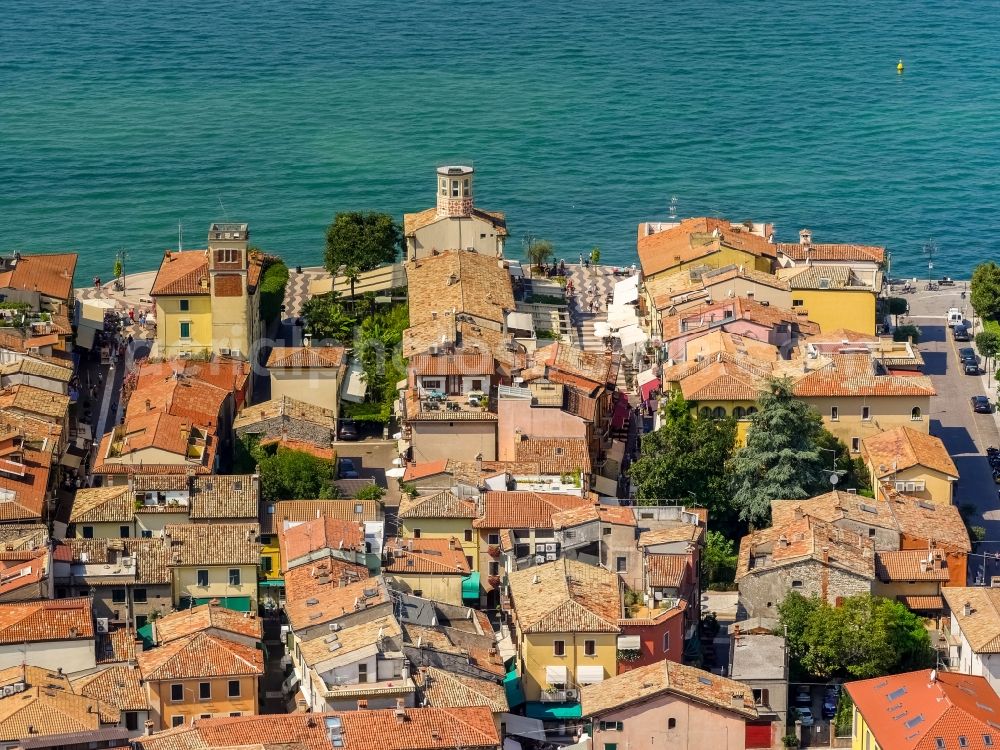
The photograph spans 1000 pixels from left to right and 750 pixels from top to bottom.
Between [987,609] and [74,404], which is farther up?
[74,404]

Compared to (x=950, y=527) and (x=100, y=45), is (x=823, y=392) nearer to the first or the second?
(x=950, y=527)

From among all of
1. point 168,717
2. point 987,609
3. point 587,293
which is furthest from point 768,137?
point 168,717

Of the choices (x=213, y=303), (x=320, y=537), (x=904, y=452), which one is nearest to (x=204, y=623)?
(x=320, y=537)

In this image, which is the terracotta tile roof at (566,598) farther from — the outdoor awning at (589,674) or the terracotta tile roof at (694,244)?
the terracotta tile roof at (694,244)

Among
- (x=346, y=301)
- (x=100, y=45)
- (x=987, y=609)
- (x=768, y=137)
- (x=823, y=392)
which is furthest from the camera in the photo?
(x=100, y=45)

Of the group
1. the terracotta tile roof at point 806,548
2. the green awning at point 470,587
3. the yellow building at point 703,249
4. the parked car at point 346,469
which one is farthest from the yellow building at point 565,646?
the yellow building at point 703,249

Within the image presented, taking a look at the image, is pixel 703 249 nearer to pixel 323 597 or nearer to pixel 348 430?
pixel 348 430

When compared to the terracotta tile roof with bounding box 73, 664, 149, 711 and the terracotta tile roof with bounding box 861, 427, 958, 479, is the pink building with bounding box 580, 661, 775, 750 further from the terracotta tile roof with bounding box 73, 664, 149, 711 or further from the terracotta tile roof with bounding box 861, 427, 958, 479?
the terracotta tile roof with bounding box 861, 427, 958, 479
